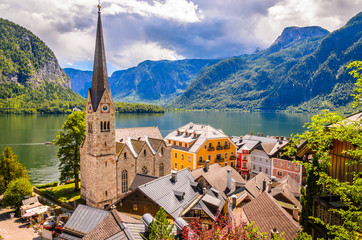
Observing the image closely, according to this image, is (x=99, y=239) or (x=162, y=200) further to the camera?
(x=162, y=200)

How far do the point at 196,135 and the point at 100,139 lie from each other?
2507 cm

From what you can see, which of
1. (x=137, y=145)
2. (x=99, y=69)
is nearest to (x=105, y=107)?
(x=99, y=69)

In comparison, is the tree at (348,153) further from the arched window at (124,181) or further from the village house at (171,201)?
the arched window at (124,181)

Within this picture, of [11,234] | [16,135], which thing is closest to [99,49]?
[11,234]

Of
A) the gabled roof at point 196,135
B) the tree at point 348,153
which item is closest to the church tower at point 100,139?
the gabled roof at point 196,135

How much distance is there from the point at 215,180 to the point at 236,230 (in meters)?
25.1

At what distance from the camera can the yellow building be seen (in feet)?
164

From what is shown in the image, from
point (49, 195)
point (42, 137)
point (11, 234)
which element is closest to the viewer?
point (11, 234)

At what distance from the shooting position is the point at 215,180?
32.5m

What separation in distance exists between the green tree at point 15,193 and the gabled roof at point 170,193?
18882 mm

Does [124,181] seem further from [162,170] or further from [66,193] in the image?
[66,193]

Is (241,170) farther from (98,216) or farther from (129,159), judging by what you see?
(98,216)

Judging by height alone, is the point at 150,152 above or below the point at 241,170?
above

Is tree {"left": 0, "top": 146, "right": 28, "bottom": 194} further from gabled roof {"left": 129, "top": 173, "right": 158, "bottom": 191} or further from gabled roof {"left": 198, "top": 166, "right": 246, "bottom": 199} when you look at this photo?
gabled roof {"left": 198, "top": 166, "right": 246, "bottom": 199}
